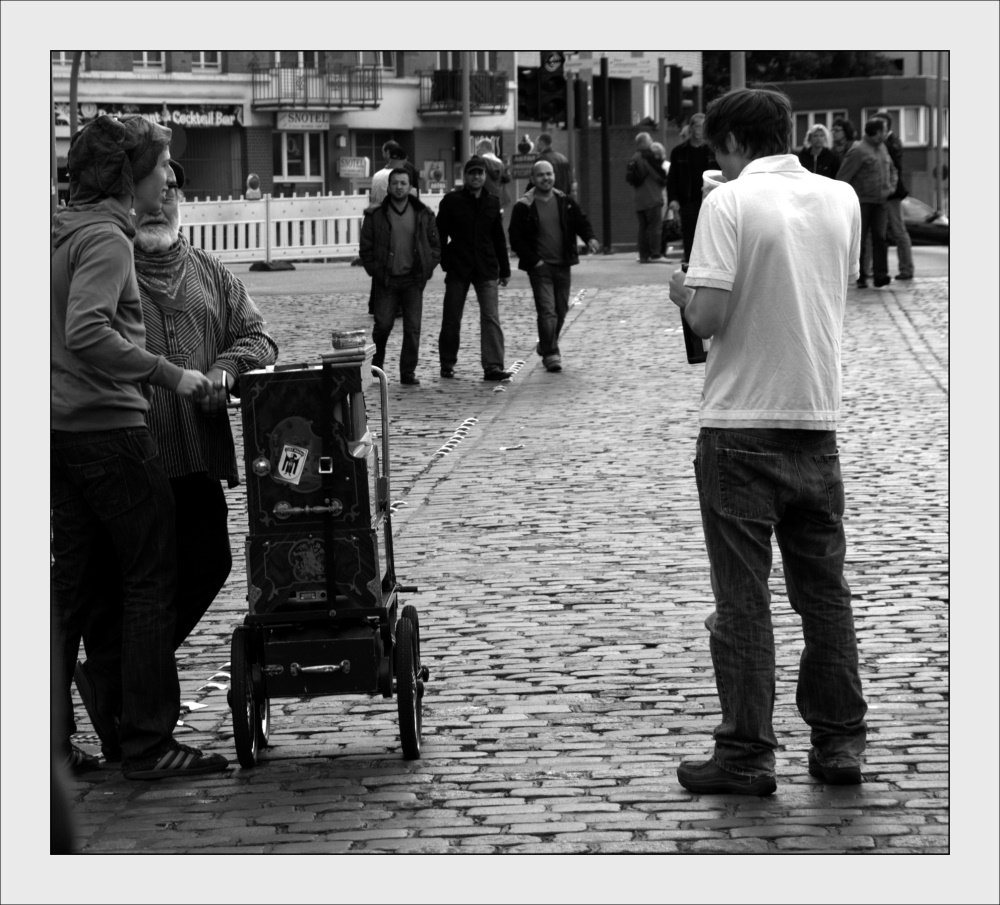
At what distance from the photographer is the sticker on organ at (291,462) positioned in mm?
5051

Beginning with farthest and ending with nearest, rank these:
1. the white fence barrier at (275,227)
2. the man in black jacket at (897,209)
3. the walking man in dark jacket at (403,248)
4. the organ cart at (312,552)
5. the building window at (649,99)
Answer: the building window at (649,99)
the white fence barrier at (275,227)
the man in black jacket at (897,209)
the walking man in dark jacket at (403,248)
the organ cart at (312,552)

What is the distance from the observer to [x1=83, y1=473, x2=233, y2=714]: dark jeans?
5.29 metres

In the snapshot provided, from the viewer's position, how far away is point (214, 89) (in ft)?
169

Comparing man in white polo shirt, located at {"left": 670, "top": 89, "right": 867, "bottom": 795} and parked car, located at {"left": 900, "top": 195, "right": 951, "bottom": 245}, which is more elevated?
parked car, located at {"left": 900, "top": 195, "right": 951, "bottom": 245}

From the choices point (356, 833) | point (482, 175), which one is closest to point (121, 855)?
point (356, 833)

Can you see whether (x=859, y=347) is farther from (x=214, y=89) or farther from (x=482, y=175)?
(x=214, y=89)

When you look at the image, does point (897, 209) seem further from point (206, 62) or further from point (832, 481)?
point (206, 62)

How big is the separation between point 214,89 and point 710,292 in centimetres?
4885

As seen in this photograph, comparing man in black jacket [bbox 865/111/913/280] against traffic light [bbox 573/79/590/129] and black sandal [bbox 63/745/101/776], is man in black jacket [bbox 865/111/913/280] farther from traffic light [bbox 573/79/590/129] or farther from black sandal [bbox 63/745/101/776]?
black sandal [bbox 63/745/101/776]

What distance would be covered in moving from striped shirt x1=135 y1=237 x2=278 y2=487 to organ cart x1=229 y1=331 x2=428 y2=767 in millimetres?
192

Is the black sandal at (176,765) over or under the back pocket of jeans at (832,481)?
under

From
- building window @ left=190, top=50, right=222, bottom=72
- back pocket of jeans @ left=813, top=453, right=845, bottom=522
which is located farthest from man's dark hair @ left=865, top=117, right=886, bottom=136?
building window @ left=190, top=50, right=222, bottom=72

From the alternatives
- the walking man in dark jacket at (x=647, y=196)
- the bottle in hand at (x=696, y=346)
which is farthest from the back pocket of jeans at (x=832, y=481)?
the walking man in dark jacket at (x=647, y=196)

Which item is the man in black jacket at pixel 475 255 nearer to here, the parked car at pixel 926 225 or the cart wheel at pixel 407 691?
the cart wheel at pixel 407 691
